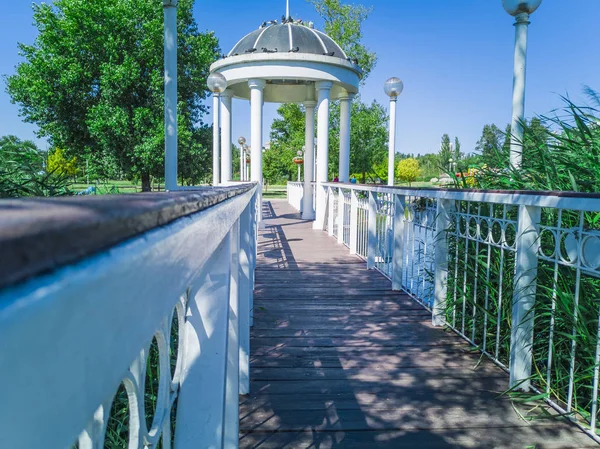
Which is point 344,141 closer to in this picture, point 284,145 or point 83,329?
point 83,329

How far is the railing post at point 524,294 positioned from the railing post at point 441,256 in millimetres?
1269

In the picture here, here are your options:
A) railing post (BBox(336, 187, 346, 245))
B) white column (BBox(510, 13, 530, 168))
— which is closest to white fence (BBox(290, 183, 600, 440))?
white column (BBox(510, 13, 530, 168))

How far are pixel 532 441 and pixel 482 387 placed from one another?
677 mm

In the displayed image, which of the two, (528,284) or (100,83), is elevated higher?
(100,83)

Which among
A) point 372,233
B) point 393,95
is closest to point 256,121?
point 393,95

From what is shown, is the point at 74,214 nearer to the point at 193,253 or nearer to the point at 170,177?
the point at 193,253

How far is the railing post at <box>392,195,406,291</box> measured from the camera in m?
5.88

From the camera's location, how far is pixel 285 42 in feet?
43.4

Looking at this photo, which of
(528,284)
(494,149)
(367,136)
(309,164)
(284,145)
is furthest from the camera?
(284,145)

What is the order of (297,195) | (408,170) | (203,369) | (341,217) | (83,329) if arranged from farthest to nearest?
(408,170) < (297,195) < (341,217) < (203,369) < (83,329)

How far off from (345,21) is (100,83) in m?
13.2

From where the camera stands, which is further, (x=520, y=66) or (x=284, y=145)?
(x=284, y=145)

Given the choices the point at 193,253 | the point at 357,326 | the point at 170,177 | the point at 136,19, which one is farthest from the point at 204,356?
the point at 136,19

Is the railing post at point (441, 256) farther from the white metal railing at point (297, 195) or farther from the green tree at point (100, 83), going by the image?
the green tree at point (100, 83)
